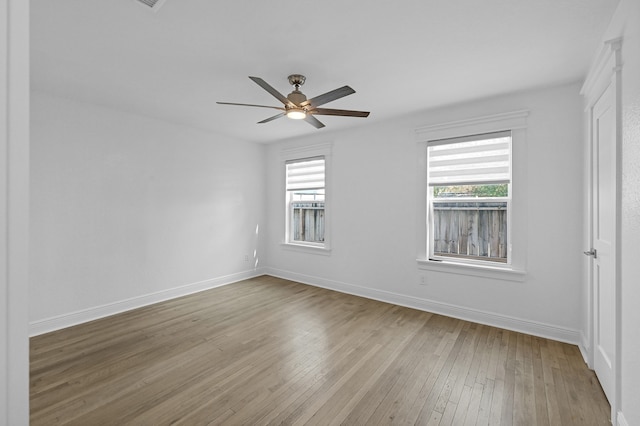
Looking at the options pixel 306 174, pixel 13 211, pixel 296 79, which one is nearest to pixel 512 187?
pixel 296 79

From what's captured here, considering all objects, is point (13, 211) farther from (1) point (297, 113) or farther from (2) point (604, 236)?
(2) point (604, 236)

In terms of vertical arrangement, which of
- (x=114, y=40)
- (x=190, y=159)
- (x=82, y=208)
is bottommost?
(x=82, y=208)

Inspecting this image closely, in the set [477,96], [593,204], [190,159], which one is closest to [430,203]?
[477,96]

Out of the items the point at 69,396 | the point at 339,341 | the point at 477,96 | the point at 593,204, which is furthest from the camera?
the point at 477,96

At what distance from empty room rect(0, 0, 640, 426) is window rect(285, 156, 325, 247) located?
0.25 feet

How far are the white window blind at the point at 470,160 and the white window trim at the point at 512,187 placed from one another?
0.24 ft

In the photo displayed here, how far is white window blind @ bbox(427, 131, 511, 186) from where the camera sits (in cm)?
343

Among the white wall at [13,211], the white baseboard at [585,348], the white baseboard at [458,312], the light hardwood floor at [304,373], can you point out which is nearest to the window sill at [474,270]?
the white baseboard at [458,312]

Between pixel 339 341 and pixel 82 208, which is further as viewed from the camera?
pixel 82 208

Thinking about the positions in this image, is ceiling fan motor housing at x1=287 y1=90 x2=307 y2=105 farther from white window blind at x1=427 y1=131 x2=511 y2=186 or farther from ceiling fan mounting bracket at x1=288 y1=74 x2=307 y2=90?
white window blind at x1=427 y1=131 x2=511 y2=186

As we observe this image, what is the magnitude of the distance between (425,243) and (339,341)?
1747mm

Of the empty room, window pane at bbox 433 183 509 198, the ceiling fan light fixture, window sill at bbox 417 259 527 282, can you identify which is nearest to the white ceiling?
the empty room

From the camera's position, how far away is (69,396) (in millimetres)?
2180

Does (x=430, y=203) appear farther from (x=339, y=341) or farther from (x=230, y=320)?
(x=230, y=320)
